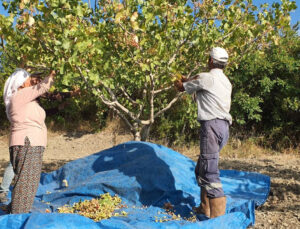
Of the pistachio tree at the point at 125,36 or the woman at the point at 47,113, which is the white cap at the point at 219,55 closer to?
the pistachio tree at the point at 125,36

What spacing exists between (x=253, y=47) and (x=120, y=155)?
2.38 meters

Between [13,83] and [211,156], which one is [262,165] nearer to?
[211,156]

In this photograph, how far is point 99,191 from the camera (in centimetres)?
391

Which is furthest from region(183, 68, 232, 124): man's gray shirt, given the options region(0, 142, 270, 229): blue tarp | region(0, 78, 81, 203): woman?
region(0, 78, 81, 203): woman

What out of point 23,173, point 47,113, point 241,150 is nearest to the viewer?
point 23,173

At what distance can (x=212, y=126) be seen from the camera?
310 centimetres

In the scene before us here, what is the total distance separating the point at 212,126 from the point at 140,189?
1.24 metres

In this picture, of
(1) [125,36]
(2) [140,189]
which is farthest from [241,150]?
(1) [125,36]

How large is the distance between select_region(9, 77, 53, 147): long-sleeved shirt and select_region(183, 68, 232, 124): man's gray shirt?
137 cm

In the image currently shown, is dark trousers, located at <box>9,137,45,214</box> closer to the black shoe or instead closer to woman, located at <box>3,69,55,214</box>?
woman, located at <box>3,69,55,214</box>

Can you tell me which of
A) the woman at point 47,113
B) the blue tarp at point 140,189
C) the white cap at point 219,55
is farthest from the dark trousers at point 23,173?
the white cap at point 219,55

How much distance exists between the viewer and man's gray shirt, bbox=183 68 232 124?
3117 millimetres

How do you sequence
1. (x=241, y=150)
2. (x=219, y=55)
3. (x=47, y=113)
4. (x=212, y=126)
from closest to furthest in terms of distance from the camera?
(x=212, y=126) < (x=219, y=55) < (x=47, y=113) < (x=241, y=150)

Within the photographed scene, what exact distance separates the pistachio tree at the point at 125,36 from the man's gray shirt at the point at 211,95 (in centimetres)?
45
